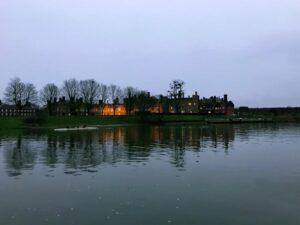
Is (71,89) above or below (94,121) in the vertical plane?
above

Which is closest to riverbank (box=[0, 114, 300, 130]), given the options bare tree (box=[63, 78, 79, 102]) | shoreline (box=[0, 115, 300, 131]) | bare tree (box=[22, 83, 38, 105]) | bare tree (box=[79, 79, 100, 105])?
shoreline (box=[0, 115, 300, 131])

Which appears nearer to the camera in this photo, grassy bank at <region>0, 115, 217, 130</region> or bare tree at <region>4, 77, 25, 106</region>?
grassy bank at <region>0, 115, 217, 130</region>

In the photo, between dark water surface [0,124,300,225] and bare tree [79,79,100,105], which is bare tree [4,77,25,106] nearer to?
bare tree [79,79,100,105]

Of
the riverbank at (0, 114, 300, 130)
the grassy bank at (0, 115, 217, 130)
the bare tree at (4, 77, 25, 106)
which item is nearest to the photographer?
the grassy bank at (0, 115, 217, 130)

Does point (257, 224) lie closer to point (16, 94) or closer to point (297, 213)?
point (297, 213)

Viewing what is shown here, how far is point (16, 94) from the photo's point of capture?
7229 inches

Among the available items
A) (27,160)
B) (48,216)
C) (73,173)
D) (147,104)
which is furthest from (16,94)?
(48,216)

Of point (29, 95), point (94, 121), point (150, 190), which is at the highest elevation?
point (29, 95)

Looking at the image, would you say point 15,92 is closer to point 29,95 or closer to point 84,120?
point 29,95

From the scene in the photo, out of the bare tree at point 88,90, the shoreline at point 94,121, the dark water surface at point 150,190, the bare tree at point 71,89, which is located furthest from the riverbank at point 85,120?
the dark water surface at point 150,190

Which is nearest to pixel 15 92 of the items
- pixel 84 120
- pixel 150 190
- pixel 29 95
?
pixel 29 95

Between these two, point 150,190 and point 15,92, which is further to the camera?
point 15,92

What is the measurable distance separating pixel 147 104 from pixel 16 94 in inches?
2314

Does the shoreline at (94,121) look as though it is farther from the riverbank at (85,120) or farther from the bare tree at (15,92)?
the bare tree at (15,92)
